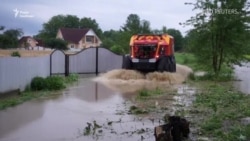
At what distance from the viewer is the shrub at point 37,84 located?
56.2ft

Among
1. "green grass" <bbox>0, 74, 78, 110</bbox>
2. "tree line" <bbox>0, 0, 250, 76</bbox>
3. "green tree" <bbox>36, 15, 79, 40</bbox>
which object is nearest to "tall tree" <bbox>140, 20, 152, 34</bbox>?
"tree line" <bbox>0, 0, 250, 76</bbox>

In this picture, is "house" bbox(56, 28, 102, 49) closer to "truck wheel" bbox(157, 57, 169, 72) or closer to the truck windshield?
the truck windshield

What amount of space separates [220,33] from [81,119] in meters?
14.7

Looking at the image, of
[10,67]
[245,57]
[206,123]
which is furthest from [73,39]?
[206,123]

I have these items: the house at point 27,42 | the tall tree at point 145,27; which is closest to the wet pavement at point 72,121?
the tall tree at point 145,27

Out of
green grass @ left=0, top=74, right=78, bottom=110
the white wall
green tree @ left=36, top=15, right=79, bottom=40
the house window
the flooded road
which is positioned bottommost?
the flooded road

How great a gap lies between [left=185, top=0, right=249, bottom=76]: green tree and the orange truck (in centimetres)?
163

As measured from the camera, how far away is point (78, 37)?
91.2m

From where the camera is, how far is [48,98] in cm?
1465

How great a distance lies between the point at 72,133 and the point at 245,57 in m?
16.8

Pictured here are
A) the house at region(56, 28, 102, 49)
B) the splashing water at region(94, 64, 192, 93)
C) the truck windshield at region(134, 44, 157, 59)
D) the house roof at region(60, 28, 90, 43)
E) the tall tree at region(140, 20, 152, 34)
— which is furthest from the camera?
the house at region(56, 28, 102, 49)

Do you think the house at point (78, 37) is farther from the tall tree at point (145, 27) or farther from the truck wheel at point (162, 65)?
the truck wheel at point (162, 65)

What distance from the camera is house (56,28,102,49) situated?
9074 cm

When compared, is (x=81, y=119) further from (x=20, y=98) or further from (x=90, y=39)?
(x=90, y=39)
